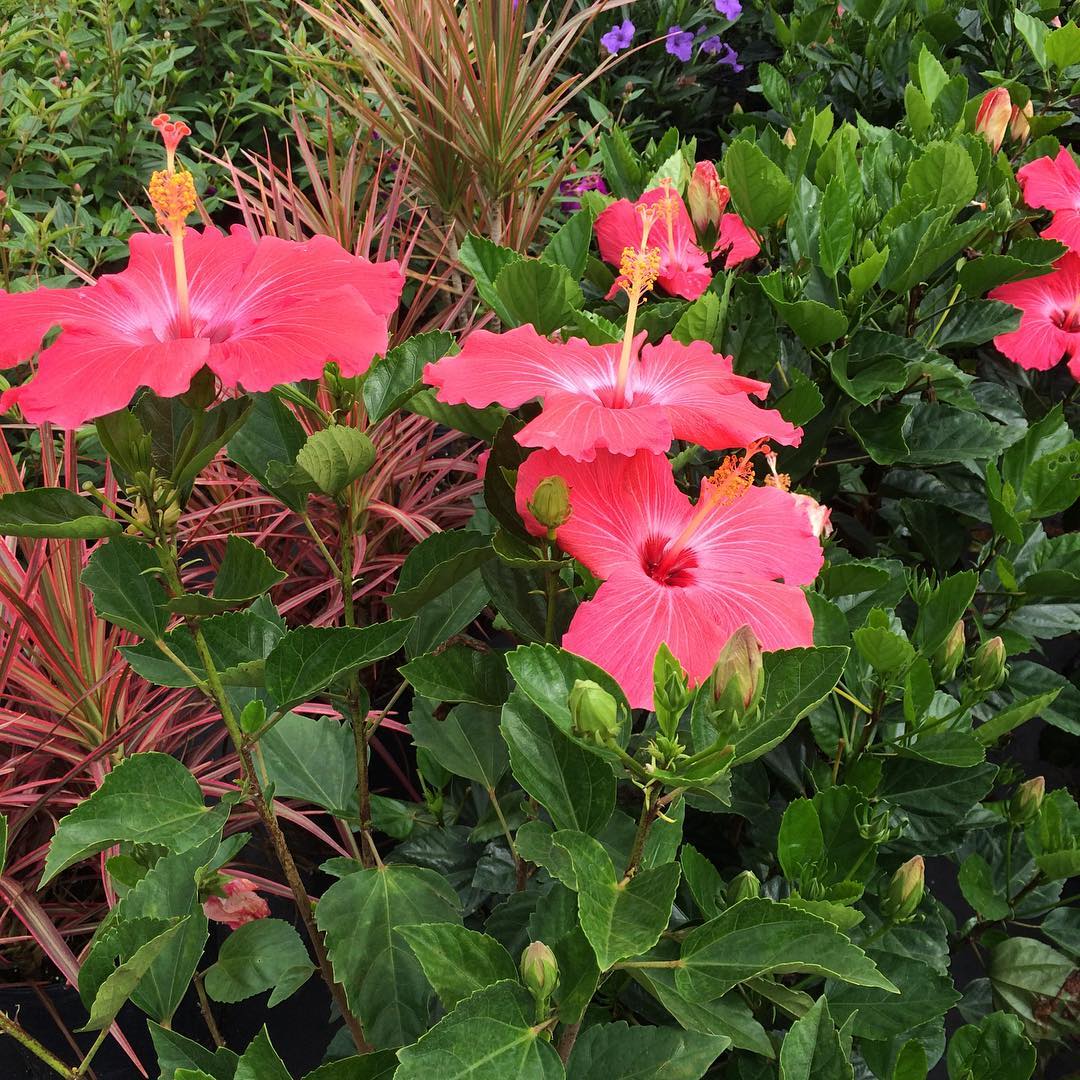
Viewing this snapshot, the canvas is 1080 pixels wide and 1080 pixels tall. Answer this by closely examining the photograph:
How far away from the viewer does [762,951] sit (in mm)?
615

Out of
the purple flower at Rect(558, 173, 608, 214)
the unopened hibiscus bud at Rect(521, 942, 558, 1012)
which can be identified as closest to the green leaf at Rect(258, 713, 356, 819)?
the unopened hibiscus bud at Rect(521, 942, 558, 1012)

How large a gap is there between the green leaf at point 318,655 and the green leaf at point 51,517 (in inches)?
5.4

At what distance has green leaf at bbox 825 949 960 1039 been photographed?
779mm

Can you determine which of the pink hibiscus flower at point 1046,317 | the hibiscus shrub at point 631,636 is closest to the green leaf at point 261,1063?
the hibiscus shrub at point 631,636

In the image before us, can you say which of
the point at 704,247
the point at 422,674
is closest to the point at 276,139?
the point at 704,247

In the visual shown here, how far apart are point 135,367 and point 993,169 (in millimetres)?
1007

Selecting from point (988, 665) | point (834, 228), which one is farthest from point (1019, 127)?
point (988, 665)

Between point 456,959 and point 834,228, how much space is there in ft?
2.58

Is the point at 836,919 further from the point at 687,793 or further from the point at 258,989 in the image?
the point at 258,989

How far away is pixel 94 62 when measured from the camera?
7.98 feet

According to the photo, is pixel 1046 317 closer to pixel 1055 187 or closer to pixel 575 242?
pixel 1055 187

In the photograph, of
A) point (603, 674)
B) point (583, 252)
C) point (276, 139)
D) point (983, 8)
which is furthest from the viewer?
point (276, 139)

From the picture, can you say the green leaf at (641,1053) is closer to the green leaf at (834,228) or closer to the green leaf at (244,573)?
the green leaf at (244,573)

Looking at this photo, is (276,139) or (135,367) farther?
(276,139)
